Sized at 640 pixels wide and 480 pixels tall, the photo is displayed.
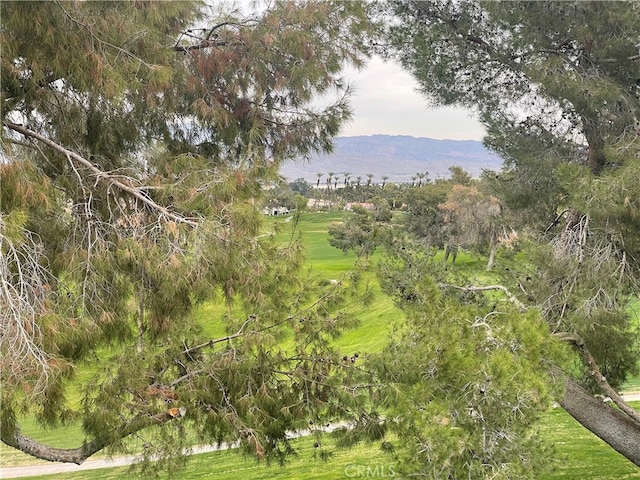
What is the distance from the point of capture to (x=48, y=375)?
2.98 metres

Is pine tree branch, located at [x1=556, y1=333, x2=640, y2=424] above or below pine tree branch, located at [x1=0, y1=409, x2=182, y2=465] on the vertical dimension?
above

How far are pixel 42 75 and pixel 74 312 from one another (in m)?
1.75

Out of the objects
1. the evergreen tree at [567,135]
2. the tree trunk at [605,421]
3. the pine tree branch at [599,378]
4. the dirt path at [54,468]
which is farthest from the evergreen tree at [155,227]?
the dirt path at [54,468]

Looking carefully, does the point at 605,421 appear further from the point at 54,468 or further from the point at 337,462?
the point at 54,468

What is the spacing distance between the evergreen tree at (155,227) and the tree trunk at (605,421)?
2334 mm

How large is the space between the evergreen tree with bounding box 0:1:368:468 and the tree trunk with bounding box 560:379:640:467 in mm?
2334

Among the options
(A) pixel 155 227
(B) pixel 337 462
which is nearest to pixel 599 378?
(A) pixel 155 227

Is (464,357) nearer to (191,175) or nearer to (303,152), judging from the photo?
(191,175)

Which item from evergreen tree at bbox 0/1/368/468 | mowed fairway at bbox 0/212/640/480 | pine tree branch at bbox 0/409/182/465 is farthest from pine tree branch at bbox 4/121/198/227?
mowed fairway at bbox 0/212/640/480

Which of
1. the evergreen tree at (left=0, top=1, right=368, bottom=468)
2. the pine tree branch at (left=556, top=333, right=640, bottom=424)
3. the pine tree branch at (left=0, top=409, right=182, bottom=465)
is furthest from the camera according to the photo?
the pine tree branch at (left=556, top=333, right=640, bottom=424)

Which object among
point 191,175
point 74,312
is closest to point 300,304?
point 191,175

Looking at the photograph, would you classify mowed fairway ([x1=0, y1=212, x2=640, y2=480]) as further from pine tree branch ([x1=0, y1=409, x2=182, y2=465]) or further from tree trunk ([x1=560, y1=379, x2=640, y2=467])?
pine tree branch ([x1=0, y1=409, x2=182, y2=465])

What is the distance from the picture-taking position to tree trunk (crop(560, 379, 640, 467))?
17.0 feet

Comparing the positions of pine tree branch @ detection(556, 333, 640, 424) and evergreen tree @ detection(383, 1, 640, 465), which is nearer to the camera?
pine tree branch @ detection(556, 333, 640, 424)
